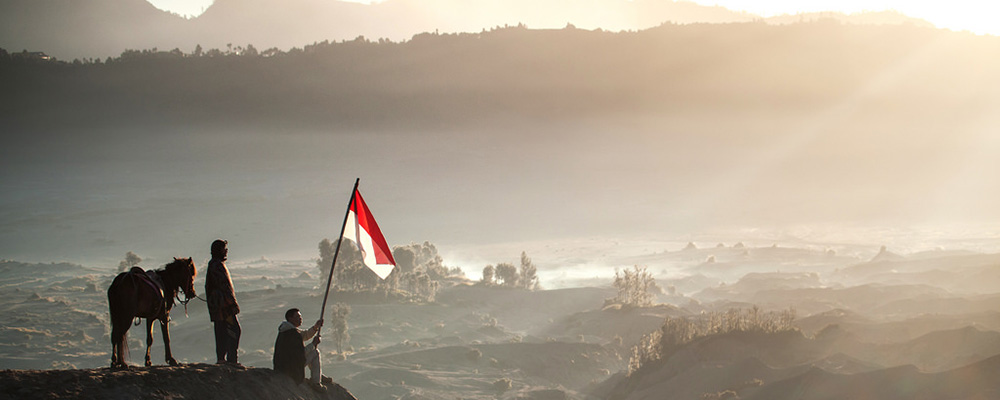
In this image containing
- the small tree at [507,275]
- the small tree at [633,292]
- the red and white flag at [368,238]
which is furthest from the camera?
the small tree at [507,275]

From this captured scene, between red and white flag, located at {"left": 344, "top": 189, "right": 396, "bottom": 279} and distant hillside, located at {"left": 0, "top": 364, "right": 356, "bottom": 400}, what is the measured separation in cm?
375

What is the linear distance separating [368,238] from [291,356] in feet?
14.1

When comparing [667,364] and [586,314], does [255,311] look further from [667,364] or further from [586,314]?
[667,364]


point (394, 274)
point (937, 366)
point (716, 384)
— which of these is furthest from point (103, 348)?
point (937, 366)

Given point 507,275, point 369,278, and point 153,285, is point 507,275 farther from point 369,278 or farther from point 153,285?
point 153,285

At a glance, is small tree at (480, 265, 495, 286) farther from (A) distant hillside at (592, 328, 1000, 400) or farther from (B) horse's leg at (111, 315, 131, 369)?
(B) horse's leg at (111, 315, 131, 369)

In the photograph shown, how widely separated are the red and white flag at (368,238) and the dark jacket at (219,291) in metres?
3.64

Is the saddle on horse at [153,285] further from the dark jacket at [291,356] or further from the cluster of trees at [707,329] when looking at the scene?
the cluster of trees at [707,329]

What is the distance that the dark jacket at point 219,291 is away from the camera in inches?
634

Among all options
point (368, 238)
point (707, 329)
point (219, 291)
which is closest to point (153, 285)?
point (219, 291)

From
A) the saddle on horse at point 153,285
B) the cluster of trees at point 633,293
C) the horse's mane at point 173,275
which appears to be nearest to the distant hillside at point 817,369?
the horse's mane at point 173,275

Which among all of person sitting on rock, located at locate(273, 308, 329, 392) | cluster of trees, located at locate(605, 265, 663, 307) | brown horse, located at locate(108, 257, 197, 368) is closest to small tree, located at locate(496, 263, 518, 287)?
cluster of trees, located at locate(605, 265, 663, 307)

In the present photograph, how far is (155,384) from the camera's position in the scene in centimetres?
1343

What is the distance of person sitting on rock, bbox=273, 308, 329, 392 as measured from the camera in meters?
15.9
